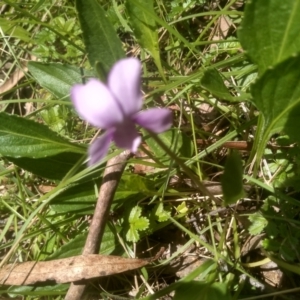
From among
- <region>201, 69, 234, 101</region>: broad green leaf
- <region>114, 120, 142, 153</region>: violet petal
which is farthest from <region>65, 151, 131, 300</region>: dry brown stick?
<region>114, 120, 142, 153</region>: violet petal

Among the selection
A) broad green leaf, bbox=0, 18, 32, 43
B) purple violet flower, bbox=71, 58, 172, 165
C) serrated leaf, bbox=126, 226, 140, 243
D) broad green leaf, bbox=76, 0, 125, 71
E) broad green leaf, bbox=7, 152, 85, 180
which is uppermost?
broad green leaf, bbox=0, 18, 32, 43

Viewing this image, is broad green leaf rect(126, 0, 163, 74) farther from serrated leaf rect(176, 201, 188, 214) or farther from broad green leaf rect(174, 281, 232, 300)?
broad green leaf rect(174, 281, 232, 300)

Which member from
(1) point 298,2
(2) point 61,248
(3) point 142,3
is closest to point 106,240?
(2) point 61,248

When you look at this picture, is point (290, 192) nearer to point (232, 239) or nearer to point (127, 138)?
point (232, 239)

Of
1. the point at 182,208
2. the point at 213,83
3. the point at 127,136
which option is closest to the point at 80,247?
the point at 182,208

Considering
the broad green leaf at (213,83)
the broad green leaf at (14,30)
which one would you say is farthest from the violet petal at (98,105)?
the broad green leaf at (14,30)

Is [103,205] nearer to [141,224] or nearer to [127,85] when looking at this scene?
[141,224]

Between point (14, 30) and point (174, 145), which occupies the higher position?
point (14, 30)
